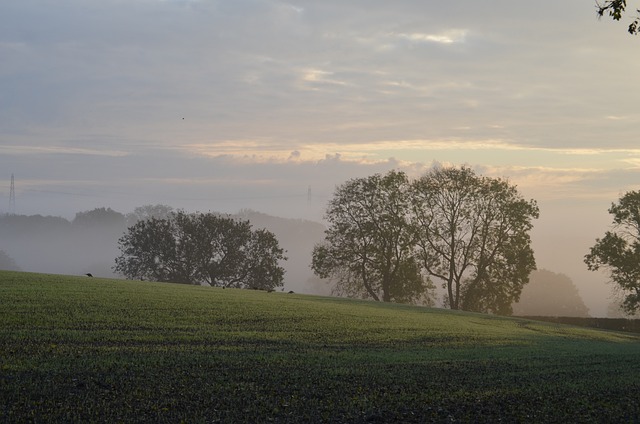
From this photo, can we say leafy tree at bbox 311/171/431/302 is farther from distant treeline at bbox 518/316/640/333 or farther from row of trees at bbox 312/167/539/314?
distant treeline at bbox 518/316/640/333

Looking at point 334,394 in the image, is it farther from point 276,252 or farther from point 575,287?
point 575,287

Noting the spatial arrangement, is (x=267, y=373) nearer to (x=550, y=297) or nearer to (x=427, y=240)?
(x=427, y=240)

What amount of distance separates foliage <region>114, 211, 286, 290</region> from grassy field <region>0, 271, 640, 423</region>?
175 ft

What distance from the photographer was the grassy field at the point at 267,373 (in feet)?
41.0

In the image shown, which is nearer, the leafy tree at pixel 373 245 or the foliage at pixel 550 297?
the leafy tree at pixel 373 245

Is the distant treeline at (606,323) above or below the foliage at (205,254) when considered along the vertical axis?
below

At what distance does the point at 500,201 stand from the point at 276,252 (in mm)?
27326

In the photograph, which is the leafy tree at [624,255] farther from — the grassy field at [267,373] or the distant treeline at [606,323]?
the grassy field at [267,373]

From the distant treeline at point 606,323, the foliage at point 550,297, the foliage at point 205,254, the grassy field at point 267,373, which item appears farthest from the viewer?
the foliage at point 550,297

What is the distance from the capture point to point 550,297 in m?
182

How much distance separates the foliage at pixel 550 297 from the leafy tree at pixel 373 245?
89.1 m

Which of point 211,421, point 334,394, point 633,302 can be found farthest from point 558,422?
point 633,302

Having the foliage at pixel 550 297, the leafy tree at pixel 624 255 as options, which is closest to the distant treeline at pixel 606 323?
the leafy tree at pixel 624 255

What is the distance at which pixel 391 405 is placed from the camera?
13.3 m
